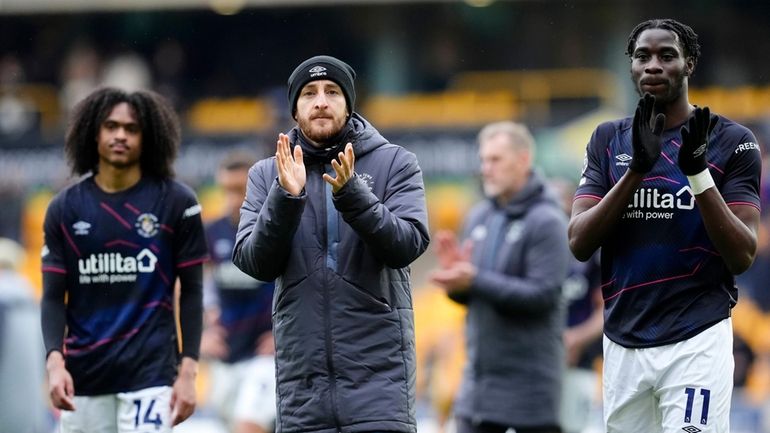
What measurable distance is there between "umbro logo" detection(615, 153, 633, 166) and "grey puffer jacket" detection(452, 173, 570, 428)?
2.53 metres

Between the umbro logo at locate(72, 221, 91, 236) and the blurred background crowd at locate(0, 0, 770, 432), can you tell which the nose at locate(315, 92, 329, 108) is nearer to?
the umbro logo at locate(72, 221, 91, 236)

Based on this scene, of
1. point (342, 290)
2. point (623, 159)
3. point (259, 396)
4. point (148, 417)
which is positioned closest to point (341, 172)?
point (342, 290)

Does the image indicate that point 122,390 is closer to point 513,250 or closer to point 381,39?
point 513,250

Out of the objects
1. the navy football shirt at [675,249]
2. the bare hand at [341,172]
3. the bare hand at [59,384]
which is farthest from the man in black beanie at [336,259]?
the bare hand at [59,384]

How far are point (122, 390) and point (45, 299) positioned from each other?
61 centimetres

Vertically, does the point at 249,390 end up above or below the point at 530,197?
below

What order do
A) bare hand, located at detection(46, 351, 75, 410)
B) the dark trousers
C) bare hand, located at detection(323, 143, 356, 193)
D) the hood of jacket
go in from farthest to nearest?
the hood of jacket
the dark trousers
bare hand, located at detection(46, 351, 75, 410)
bare hand, located at detection(323, 143, 356, 193)

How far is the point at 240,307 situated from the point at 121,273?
8.93 feet

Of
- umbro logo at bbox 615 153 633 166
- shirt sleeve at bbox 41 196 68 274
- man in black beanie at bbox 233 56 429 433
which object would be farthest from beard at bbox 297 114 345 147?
shirt sleeve at bbox 41 196 68 274

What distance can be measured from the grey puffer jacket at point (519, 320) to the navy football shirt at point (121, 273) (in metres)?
2.10

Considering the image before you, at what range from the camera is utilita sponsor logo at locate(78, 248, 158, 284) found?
7109 millimetres

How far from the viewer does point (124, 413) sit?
7.00m

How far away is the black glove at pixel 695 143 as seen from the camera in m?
5.51

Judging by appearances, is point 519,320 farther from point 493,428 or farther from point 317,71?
point 317,71
